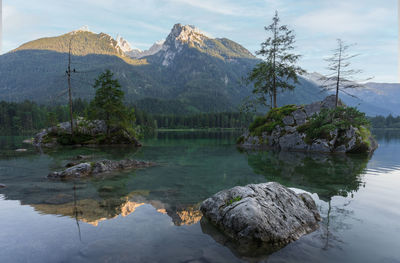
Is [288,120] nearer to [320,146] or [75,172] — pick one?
[320,146]

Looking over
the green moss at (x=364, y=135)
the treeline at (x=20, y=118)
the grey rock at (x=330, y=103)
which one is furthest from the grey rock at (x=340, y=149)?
the treeline at (x=20, y=118)

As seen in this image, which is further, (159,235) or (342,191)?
(342,191)

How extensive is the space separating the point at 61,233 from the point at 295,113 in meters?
36.1

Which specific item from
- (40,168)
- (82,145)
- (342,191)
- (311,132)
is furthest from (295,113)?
(82,145)

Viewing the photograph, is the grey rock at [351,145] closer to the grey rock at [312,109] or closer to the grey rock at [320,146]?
the grey rock at [320,146]

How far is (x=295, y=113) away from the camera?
119 feet

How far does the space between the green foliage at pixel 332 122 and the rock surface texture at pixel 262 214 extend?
85.0ft

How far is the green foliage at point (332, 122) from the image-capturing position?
30500mm

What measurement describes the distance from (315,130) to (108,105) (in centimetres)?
3505

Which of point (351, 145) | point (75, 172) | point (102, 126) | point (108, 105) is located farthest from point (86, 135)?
point (351, 145)

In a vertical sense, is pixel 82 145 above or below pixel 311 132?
below

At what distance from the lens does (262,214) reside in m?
7.20

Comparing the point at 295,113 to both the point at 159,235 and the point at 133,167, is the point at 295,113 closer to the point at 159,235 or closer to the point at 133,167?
the point at 133,167

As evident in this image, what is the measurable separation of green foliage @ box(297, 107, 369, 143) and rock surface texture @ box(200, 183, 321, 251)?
1020 inches
